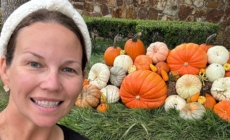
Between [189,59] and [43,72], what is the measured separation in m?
3.07

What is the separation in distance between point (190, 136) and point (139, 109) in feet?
2.36

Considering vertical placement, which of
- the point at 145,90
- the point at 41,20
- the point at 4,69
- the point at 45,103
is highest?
the point at 41,20

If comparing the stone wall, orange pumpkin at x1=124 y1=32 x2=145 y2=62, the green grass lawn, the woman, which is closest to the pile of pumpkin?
the green grass lawn

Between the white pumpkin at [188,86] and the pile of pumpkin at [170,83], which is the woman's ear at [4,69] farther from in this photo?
the white pumpkin at [188,86]

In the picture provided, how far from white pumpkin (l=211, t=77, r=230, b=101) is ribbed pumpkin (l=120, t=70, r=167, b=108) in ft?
1.93

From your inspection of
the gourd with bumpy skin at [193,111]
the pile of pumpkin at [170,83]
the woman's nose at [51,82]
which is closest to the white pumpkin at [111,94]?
the pile of pumpkin at [170,83]

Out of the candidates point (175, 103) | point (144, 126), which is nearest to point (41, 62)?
point (144, 126)

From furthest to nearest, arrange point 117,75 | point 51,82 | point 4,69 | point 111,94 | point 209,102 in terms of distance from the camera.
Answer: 1. point 117,75
2. point 111,94
3. point 209,102
4. point 4,69
5. point 51,82

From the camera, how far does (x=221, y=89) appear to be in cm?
387

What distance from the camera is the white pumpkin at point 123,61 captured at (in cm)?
438

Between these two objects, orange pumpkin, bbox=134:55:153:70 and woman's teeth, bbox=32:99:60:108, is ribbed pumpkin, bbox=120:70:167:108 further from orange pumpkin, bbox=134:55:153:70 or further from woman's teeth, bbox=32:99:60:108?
woman's teeth, bbox=32:99:60:108

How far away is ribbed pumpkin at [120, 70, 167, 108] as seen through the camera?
3.92 metres

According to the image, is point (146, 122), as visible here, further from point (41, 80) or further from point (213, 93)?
point (41, 80)

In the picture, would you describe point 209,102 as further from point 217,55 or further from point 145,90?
point 145,90
